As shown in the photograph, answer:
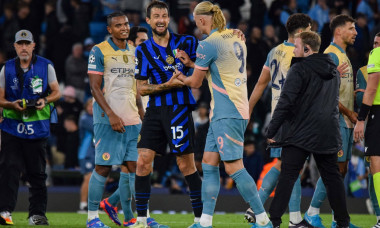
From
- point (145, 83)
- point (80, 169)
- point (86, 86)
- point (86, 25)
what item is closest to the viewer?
point (145, 83)

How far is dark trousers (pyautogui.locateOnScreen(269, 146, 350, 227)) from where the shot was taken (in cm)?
758

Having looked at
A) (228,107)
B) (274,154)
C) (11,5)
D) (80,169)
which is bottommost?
(80,169)

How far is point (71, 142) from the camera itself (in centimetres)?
1583

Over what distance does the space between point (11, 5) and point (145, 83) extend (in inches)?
440

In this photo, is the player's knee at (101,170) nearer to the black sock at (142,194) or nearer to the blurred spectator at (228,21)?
the black sock at (142,194)

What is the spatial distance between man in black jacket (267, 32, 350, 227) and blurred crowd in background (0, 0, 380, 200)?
21.1 feet

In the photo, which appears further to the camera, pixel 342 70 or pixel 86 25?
pixel 86 25

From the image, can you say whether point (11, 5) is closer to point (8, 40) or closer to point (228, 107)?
point (8, 40)

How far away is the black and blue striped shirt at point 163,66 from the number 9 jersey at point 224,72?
0.55 metres

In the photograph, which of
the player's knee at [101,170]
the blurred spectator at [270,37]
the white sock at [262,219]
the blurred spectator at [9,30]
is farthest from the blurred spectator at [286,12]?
the white sock at [262,219]

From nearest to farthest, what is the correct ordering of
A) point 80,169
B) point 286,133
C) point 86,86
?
point 286,133 → point 80,169 → point 86,86

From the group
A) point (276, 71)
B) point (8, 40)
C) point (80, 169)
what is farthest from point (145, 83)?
point (8, 40)

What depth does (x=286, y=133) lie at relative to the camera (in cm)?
773

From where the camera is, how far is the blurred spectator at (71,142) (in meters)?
15.8
